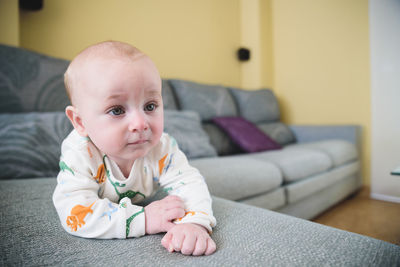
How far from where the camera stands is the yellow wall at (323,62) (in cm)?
250

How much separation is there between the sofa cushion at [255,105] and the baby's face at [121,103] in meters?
2.09

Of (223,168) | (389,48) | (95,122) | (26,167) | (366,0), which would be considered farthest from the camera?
(366,0)

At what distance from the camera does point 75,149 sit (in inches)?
22.8

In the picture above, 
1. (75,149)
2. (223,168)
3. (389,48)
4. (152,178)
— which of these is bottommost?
(223,168)

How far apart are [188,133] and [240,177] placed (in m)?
0.52

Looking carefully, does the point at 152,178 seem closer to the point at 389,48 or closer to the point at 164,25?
the point at 164,25

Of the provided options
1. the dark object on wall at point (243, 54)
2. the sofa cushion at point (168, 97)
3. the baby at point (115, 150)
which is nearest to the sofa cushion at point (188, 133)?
the sofa cushion at point (168, 97)

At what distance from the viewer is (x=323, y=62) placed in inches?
109

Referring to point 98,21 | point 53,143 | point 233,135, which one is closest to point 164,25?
point 98,21

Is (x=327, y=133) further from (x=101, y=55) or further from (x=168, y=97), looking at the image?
(x=101, y=55)

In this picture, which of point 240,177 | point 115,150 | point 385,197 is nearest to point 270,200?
point 240,177

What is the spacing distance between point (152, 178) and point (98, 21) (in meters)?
1.75

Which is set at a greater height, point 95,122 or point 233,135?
point 95,122

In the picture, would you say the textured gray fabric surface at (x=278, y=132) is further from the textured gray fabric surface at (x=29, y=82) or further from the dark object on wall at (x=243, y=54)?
the textured gray fabric surface at (x=29, y=82)
